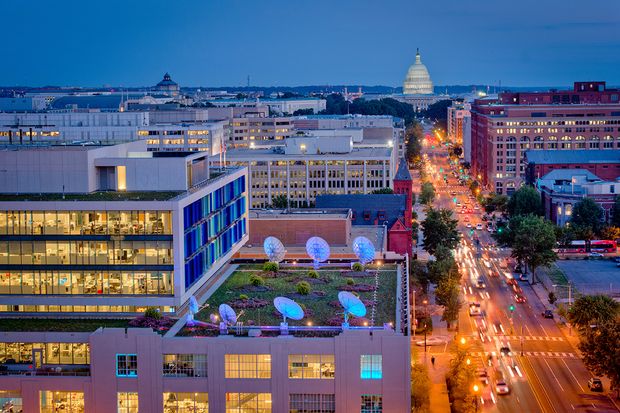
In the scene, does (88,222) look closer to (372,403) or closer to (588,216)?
(372,403)

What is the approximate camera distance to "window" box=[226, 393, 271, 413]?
63.9 m

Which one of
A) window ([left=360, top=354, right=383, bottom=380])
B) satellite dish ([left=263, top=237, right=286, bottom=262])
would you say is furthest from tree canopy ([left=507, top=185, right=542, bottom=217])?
window ([left=360, top=354, right=383, bottom=380])

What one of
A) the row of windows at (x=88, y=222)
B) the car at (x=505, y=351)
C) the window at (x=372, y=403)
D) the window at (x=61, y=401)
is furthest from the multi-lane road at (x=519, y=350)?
the window at (x=61, y=401)

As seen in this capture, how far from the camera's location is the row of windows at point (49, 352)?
65.9 meters

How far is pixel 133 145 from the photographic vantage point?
8894 centimetres

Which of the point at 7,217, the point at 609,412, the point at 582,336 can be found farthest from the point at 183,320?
the point at 582,336

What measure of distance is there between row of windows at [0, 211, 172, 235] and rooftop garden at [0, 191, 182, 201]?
2.04m

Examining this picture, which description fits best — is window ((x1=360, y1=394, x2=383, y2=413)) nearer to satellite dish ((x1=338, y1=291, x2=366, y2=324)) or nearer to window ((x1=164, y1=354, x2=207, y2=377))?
satellite dish ((x1=338, y1=291, x2=366, y2=324))

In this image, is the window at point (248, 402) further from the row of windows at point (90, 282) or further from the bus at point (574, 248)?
the bus at point (574, 248)

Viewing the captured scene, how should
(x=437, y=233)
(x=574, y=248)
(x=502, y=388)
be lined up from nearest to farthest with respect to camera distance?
(x=502, y=388), (x=437, y=233), (x=574, y=248)

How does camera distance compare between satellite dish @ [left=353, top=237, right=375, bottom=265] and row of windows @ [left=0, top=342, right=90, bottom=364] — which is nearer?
row of windows @ [left=0, top=342, right=90, bottom=364]

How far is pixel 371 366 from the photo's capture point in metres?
63.2

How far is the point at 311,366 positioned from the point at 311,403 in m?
2.57

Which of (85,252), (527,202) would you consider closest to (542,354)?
(85,252)
